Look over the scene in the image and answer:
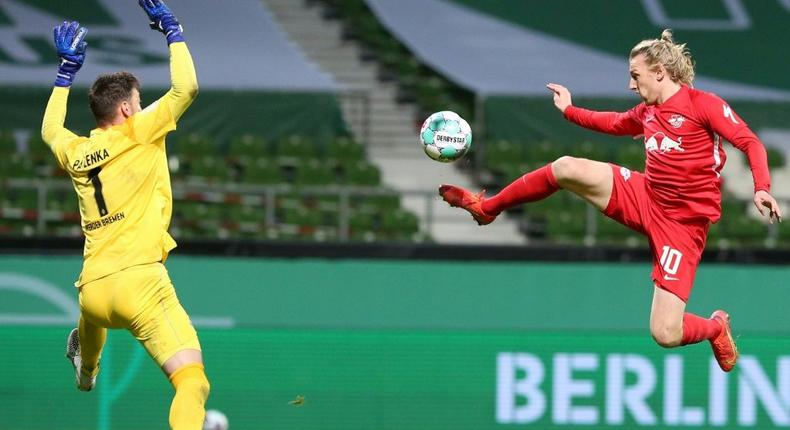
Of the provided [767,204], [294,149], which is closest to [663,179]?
[767,204]

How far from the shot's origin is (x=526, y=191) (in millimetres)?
7848

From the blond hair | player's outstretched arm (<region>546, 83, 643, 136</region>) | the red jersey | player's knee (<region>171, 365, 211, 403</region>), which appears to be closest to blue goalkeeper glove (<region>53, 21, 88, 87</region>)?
player's knee (<region>171, 365, 211, 403</region>)

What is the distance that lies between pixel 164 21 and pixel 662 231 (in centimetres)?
323

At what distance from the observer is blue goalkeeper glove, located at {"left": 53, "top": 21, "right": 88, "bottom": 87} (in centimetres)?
736

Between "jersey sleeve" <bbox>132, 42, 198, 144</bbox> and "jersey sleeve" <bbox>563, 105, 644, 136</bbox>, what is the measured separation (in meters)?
2.45

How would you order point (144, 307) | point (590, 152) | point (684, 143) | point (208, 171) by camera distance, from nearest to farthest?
1. point (144, 307)
2. point (684, 143)
3. point (208, 171)
4. point (590, 152)

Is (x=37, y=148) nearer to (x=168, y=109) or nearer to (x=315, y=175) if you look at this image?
(x=315, y=175)

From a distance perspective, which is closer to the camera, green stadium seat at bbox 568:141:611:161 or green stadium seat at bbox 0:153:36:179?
green stadium seat at bbox 0:153:36:179

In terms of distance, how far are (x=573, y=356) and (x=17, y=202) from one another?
26.2ft

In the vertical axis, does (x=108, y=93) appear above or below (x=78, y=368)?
above

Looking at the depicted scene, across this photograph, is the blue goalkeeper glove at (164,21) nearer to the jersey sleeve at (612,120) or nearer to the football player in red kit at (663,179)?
the football player in red kit at (663,179)

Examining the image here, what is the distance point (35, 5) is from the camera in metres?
19.1

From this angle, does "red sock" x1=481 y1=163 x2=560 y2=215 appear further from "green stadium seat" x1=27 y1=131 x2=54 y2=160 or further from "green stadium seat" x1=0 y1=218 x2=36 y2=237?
"green stadium seat" x1=27 y1=131 x2=54 y2=160

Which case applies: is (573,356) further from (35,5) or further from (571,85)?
(35,5)
